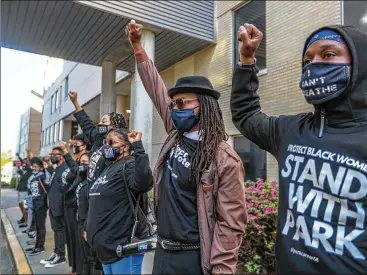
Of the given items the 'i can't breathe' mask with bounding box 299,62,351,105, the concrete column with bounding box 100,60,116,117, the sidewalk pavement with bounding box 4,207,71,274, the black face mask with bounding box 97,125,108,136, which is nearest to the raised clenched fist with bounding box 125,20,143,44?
the black face mask with bounding box 97,125,108,136

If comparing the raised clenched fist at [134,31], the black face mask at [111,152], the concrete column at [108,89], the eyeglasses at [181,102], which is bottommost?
the black face mask at [111,152]

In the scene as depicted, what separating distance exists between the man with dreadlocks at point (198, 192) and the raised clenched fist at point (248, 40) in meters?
0.64

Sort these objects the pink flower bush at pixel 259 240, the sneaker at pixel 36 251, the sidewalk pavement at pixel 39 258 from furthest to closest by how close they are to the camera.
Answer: the sneaker at pixel 36 251, the sidewalk pavement at pixel 39 258, the pink flower bush at pixel 259 240

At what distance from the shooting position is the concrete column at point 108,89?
8.50 meters

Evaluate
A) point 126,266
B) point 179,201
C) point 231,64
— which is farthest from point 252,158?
point 179,201

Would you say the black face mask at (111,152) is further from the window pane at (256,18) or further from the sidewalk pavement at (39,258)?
the window pane at (256,18)

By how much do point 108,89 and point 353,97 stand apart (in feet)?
25.6

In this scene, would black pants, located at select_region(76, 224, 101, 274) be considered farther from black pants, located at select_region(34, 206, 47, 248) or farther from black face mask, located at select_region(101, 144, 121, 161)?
black pants, located at select_region(34, 206, 47, 248)

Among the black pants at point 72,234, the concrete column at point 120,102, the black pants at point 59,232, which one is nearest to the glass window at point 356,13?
the black pants at point 72,234

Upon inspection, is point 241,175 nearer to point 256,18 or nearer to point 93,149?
point 93,149

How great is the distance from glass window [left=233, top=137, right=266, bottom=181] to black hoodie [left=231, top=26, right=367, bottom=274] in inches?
227

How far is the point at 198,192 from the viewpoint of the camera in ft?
6.57

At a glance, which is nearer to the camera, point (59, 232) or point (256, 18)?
point (59, 232)

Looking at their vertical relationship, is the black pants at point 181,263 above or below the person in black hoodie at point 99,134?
below
